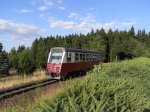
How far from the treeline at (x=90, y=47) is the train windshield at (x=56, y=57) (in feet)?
74.0

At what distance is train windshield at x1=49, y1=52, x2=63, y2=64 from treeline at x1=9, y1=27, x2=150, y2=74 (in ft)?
74.0

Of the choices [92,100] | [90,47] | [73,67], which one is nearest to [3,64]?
[90,47]

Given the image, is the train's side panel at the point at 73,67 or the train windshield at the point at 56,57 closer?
the train's side panel at the point at 73,67

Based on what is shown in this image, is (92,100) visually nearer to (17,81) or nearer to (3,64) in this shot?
(17,81)

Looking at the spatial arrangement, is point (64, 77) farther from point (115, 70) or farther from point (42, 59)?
point (42, 59)

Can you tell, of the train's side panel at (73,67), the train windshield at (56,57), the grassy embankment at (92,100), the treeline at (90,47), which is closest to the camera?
the grassy embankment at (92,100)

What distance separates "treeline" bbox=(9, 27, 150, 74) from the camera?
2527 inches

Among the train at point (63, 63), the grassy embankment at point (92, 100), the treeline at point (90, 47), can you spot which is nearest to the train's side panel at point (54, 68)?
the train at point (63, 63)

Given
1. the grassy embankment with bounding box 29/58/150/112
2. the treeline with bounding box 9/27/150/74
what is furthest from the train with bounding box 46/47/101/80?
the treeline with bounding box 9/27/150/74

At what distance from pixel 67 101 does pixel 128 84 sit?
3897 mm

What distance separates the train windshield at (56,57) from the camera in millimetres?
27641

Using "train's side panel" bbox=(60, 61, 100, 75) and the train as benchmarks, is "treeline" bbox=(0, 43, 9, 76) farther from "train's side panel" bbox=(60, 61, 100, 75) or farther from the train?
the train

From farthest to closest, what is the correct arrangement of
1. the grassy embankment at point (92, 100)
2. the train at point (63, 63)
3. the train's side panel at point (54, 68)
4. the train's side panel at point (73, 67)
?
the train's side panel at point (73, 67) → the train at point (63, 63) → the train's side panel at point (54, 68) → the grassy embankment at point (92, 100)

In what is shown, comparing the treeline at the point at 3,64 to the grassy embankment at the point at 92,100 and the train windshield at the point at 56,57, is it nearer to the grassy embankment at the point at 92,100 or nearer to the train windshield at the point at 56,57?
the train windshield at the point at 56,57
